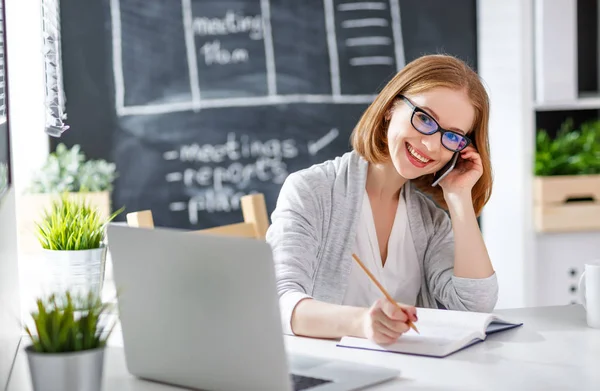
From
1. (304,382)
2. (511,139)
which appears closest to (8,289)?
(304,382)

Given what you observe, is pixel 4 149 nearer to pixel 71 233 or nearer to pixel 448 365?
pixel 71 233

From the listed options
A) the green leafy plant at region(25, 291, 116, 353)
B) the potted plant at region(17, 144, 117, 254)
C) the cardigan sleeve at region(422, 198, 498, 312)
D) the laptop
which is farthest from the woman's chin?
the potted plant at region(17, 144, 117, 254)

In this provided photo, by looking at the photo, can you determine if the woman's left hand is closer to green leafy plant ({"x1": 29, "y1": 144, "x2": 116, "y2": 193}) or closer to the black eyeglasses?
the black eyeglasses

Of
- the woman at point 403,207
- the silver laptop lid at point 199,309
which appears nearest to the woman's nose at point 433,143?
the woman at point 403,207

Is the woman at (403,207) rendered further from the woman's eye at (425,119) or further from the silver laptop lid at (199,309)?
the silver laptop lid at (199,309)

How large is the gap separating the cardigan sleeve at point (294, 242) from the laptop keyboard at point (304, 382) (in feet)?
1.05

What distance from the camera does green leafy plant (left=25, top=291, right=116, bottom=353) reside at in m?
1.10

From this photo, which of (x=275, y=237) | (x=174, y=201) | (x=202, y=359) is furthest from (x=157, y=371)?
(x=174, y=201)

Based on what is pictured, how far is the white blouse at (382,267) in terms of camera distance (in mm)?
1996

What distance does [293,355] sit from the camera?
4.77 feet

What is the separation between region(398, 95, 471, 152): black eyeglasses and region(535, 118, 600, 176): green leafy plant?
161 cm

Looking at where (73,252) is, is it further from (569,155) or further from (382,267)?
(569,155)

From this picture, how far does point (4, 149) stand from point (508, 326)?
36.1 inches

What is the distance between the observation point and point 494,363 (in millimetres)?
1412
